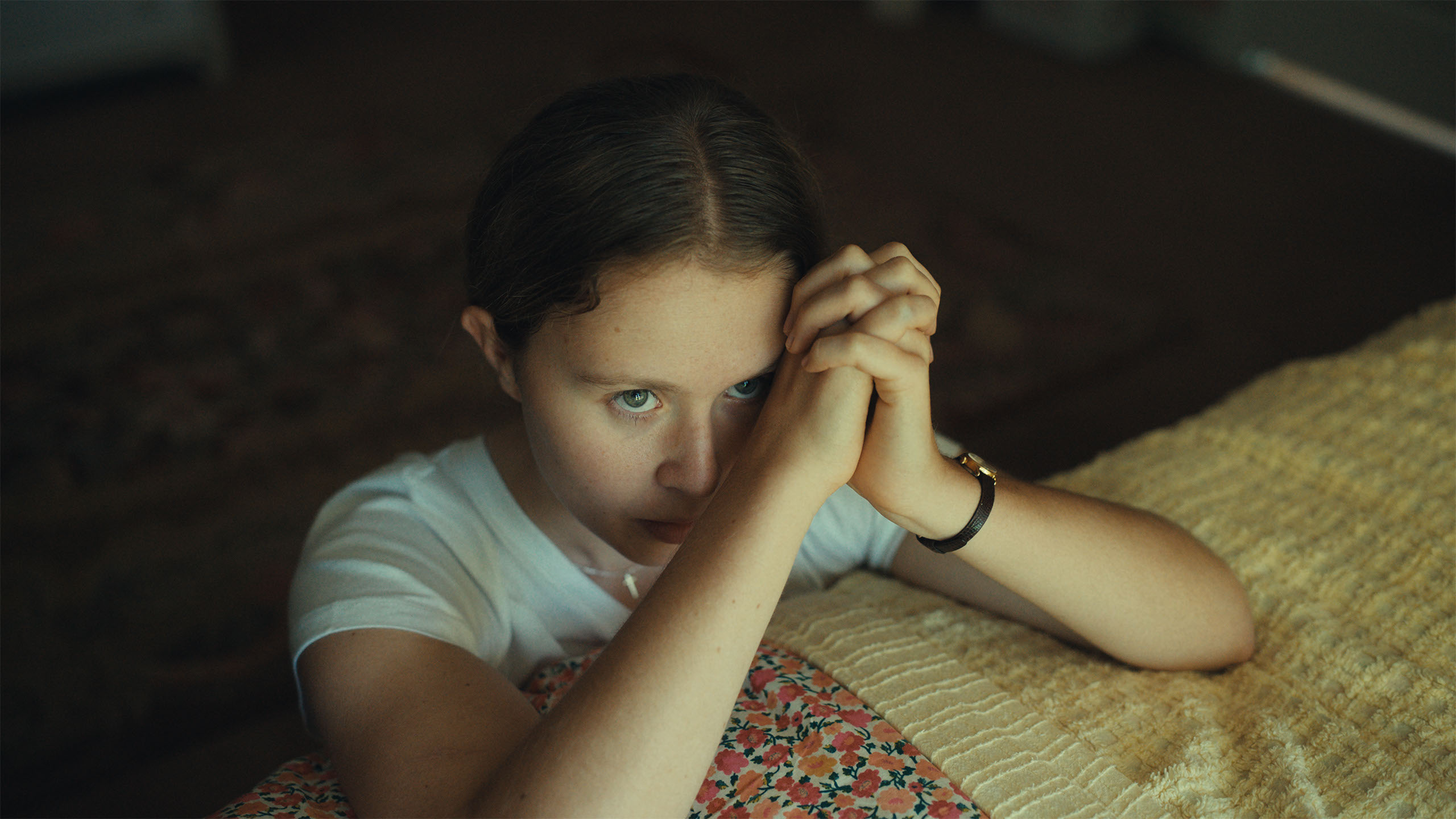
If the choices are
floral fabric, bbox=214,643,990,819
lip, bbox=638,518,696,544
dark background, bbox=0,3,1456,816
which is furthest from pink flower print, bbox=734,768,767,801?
dark background, bbox=0,3,1456,816

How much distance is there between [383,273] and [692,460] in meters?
2.19

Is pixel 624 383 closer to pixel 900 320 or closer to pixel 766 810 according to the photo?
pixel 900 320

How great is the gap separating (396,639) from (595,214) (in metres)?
0.42

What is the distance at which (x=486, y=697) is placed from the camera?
90cm

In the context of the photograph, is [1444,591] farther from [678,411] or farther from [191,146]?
[191,146]

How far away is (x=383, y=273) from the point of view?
2.87 meters

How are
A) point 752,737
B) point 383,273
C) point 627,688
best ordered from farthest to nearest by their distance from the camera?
point 383,273 < point 752,737 < point 627,688

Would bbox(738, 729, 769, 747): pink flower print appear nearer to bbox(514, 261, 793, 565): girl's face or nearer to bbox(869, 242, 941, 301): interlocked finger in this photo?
bbox(514, 261, 793, 565): girl's face

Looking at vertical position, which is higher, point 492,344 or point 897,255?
point 897,255

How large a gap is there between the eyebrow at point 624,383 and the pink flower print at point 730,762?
0.31 m

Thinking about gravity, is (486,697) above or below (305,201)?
above

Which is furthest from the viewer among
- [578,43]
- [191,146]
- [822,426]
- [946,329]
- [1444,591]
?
[578,43]

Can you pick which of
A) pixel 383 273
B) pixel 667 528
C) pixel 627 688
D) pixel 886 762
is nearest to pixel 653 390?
pixel 667 528

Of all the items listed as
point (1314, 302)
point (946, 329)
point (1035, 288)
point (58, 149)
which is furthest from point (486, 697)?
point (58, 149)
